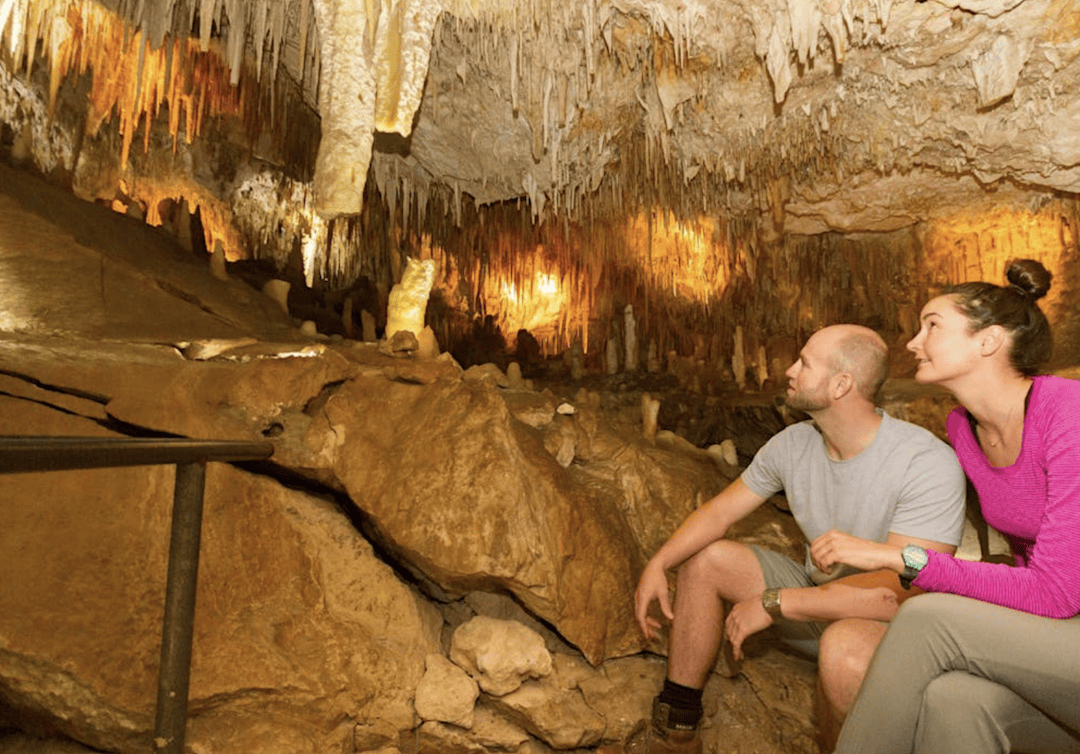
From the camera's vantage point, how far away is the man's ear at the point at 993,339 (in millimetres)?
1739

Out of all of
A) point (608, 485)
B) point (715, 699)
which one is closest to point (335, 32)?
point (608, 485)

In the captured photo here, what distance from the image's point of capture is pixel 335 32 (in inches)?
158

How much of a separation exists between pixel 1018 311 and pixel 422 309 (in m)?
6.51

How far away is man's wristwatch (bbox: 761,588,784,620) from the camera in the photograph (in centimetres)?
192

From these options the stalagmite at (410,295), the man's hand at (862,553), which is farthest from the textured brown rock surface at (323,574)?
the stalagmite at (410,295)

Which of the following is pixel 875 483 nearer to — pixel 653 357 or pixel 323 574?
pixel 323 574

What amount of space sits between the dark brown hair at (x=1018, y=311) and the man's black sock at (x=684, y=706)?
52.7 inches

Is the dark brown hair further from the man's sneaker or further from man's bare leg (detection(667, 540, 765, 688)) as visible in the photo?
the man's sneaker

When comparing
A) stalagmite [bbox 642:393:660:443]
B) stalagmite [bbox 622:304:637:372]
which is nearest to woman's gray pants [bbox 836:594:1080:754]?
stalagmite [bbox 642:393:660:443]

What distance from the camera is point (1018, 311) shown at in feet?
5.72

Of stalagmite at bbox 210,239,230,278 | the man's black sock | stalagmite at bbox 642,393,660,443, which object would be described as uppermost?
stalagmite at bbox 210,239,230,278

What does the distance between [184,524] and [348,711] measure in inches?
49.2

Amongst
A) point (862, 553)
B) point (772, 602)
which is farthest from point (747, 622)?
point (862, 553)

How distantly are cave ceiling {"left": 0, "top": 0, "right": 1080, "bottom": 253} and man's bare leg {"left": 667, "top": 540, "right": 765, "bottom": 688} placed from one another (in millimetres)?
2965
